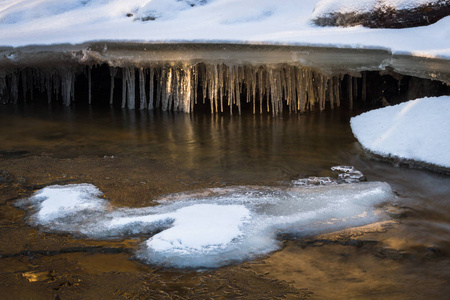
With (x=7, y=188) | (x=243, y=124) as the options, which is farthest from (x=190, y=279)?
(x=243, y=124)

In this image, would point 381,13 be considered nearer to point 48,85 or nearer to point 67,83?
point 67,83

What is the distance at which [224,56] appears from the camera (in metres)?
9.73

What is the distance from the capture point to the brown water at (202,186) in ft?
14.6

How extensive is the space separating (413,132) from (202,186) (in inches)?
123

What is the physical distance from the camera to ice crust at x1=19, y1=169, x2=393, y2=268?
4.99 m

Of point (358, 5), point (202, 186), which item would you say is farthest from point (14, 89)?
point (358, 5)

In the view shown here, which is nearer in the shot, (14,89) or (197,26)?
(197,26)

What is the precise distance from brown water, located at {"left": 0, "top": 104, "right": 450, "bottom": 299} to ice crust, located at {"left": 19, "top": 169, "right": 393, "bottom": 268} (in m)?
0.18

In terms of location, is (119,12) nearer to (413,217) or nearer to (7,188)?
(7,188)

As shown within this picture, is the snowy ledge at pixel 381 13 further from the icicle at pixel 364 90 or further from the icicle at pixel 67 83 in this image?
the icicle at pixel 67 83

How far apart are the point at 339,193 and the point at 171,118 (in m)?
5.18

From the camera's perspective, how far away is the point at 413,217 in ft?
19.1

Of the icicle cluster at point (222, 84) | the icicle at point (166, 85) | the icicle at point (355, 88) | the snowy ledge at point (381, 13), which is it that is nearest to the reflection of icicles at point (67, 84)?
the icicle cluster at point (222, 84)

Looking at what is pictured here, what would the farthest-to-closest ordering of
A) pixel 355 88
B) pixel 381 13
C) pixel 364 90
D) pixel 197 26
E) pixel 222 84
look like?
1. pixel 355 88
2. pixel 364 90
3. pixel 197 26
4. pixel 222 84
5. pixel 381 13
